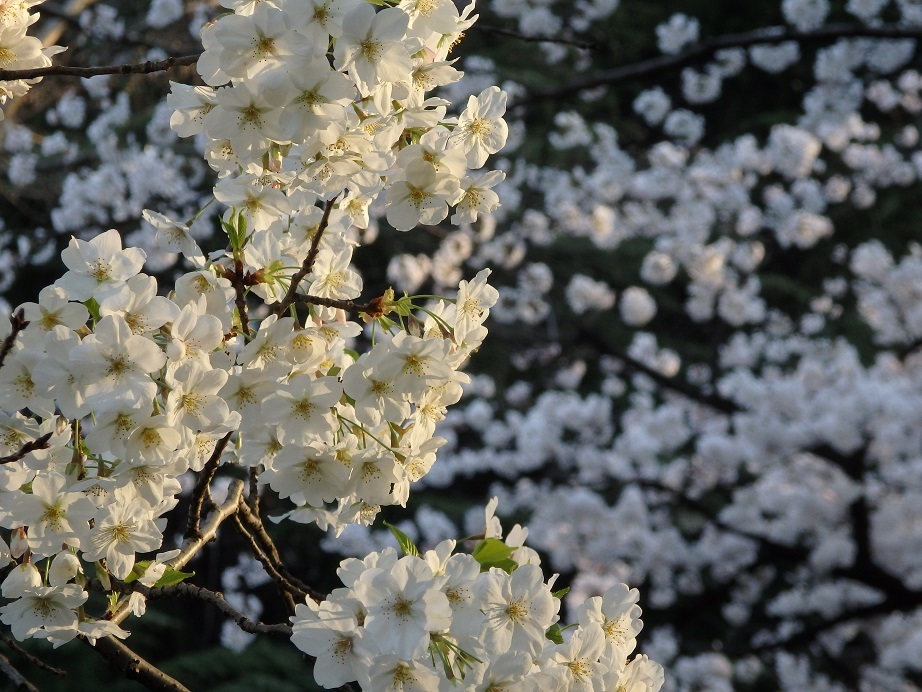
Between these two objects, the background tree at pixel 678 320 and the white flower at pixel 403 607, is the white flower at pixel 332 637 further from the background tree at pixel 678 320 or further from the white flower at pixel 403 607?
the background tree at pixel 678 320

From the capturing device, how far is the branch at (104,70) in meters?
1.04

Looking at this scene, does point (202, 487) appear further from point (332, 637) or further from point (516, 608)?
point (516, 608)

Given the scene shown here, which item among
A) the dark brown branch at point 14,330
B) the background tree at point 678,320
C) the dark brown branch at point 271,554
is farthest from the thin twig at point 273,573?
the background tree at point 678,320

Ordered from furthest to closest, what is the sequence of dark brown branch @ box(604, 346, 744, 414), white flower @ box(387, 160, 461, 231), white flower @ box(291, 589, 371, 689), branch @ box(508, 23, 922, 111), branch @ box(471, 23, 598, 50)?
dark brown branch @ box(604, 346, 744, 414) → branch @ box(508, 23, 922, 111) → branch @ box(471, 23, 598, 50) → white flower @ box(387, 160, 461, 231) → white flower @ box(291, 589, 371, 689)

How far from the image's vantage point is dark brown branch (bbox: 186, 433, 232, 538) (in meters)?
1.20

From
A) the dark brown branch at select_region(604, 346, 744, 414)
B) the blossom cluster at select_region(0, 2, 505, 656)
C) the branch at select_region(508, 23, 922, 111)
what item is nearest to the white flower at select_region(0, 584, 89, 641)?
the blossom cluster at select_region(0, 2, 505, 656)

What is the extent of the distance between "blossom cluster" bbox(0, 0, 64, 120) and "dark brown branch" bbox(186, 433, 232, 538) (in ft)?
1.65

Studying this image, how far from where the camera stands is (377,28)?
1021 millimetres

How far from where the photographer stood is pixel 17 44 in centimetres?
126

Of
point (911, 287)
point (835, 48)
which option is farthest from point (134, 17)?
point (911, 287)

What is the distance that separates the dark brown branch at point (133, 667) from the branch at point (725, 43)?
9.90 ft

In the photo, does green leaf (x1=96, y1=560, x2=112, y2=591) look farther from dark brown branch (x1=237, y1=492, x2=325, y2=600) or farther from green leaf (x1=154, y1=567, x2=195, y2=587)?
dark brown branch (x1=237, y1=492, x2=325, y2=600)

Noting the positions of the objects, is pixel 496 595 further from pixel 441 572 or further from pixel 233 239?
pixel 233 239

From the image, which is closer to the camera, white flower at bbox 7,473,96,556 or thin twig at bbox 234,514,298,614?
white flower at bbox 7,473,96,556
